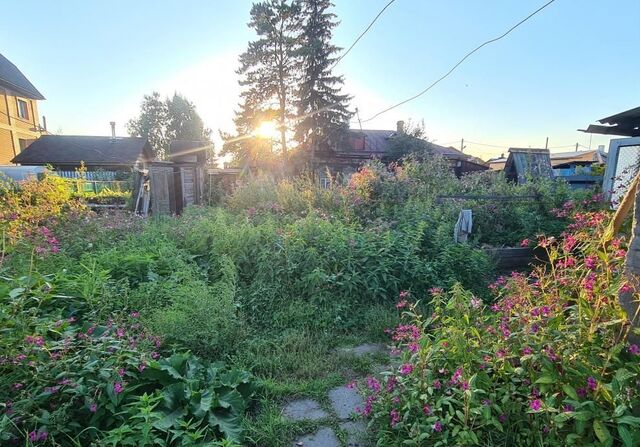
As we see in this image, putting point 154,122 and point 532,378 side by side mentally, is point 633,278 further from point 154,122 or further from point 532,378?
point 154,122

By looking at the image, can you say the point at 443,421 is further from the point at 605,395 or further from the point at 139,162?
the point at 139,162

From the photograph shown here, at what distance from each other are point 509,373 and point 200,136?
42287 mm

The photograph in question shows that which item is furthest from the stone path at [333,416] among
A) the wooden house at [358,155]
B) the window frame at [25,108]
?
the window frame at [25,108]

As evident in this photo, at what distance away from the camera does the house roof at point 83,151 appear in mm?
19781

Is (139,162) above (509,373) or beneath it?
above

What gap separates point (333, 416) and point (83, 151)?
2537 cm

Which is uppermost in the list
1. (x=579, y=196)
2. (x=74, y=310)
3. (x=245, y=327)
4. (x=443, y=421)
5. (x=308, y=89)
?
(x=308, y=89)

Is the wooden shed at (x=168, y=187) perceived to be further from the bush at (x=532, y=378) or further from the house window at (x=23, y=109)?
the house window at (x=23, y=109)

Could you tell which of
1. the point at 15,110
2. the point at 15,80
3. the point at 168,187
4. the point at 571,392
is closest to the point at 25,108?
the point at 15,110

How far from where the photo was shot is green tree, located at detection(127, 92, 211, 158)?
3838cm

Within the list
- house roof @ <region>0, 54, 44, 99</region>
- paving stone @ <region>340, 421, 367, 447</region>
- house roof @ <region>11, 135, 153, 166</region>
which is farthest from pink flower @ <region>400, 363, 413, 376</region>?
house roof @ <region>0, 54, 44, 99</region>

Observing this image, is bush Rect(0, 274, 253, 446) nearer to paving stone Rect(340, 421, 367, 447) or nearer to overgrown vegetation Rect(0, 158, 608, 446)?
overgrown vegetation Rect(0, 158, 608, 446)

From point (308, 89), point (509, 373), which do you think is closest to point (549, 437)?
point (509, 373)

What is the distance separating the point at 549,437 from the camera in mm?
1288
